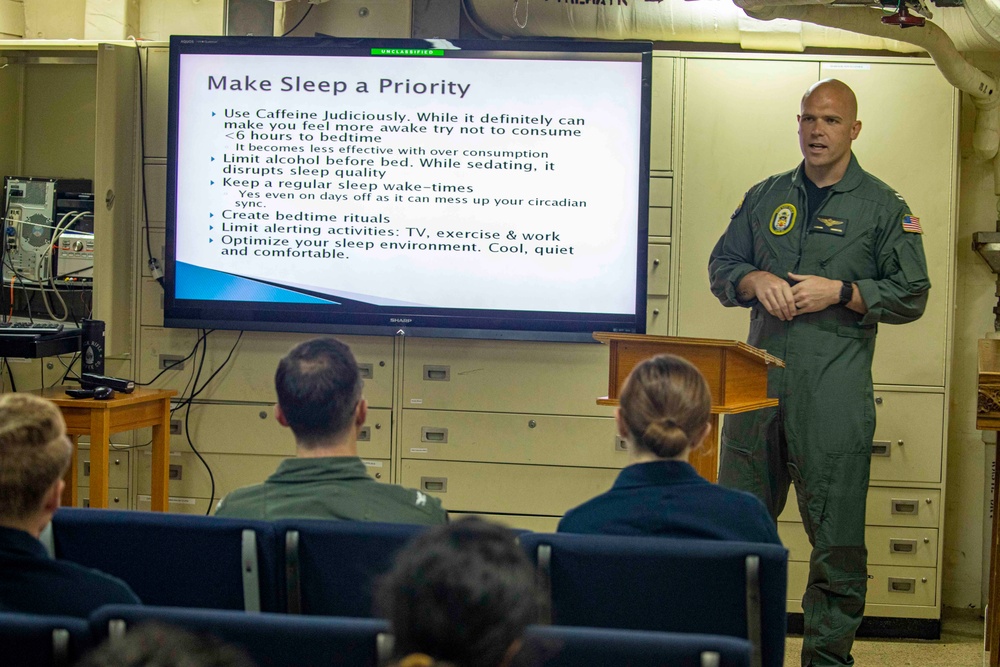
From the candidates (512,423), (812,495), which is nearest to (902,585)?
(812,495)

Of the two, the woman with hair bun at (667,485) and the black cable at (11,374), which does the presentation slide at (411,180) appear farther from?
the woman with hair bun at (667,485)

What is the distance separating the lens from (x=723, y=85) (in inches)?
164

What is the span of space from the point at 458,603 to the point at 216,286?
3.66m

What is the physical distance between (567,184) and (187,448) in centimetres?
197

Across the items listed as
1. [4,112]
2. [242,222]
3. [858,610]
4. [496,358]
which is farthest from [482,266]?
[4,112]

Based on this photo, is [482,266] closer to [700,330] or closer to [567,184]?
[567,184]

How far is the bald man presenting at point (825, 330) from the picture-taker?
3.14 meters

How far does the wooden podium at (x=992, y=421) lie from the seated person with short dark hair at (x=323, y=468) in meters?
1.48

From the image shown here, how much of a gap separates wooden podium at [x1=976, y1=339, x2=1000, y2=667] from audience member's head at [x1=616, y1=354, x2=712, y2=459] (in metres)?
1.03

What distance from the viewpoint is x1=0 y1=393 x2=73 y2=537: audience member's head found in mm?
1513

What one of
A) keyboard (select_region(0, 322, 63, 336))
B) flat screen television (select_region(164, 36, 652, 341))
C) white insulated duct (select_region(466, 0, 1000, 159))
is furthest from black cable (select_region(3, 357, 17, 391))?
white insulated duct (select_region(466, 0, 1000, 159))

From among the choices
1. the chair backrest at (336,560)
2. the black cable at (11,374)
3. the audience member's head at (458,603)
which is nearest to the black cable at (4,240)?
the black cable at (11,374)

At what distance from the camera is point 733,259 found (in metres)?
3.44

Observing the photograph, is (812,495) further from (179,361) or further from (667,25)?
(179,361)
